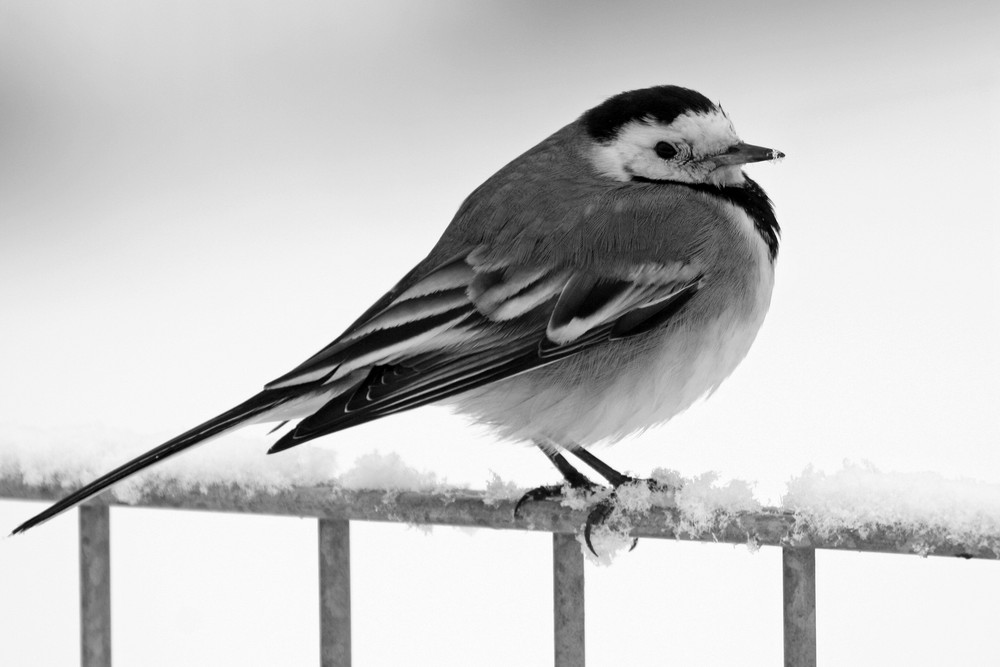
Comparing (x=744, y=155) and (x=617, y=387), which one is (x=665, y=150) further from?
(x=617, y=387)

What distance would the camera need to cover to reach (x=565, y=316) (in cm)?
343

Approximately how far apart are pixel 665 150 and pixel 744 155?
0.79 ft

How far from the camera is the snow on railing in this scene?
208 cm

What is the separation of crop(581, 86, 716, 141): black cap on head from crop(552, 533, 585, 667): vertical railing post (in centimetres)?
185

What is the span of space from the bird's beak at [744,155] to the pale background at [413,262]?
1142 mm

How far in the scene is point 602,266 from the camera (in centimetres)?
356

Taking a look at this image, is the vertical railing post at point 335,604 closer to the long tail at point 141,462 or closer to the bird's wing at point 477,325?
the long tail at point 141,462

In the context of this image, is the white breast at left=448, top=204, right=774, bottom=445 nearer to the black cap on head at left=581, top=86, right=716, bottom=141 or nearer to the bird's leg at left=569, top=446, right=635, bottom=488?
the bird's leg at left=569, top=446, right=635, bottom=488

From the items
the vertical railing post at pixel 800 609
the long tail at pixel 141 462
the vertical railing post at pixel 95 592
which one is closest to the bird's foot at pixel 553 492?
the vertical railing post at pixel 800 609

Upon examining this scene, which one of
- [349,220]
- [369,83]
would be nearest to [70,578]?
[349,220]

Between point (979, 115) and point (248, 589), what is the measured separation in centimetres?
909

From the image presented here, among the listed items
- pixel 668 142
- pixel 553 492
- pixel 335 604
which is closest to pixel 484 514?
pixel 335 604

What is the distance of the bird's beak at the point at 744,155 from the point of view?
12.7 feet

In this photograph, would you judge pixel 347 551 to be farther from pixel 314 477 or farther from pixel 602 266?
pixel 602 266
